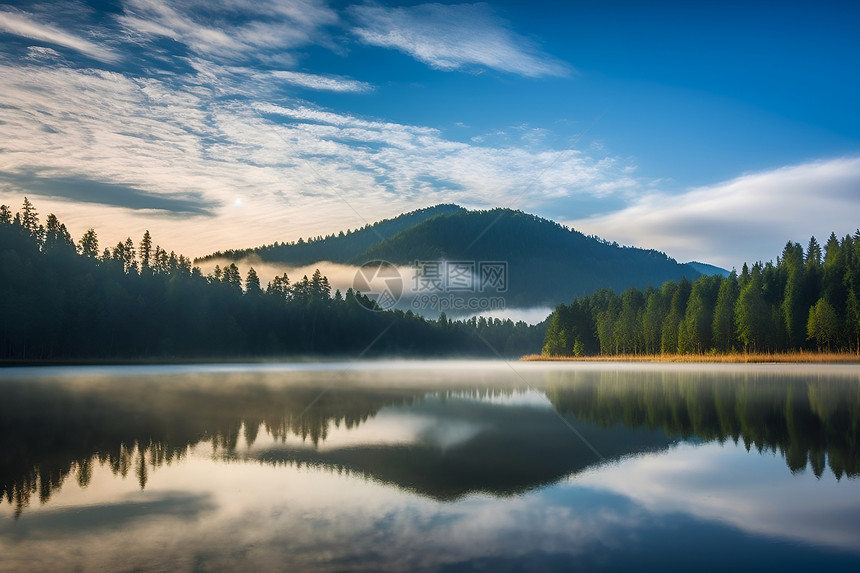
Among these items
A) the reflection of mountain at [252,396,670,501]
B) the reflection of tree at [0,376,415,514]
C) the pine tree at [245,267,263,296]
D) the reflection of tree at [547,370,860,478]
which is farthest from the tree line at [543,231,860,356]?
the reflection of mountain at [252,396,670,501]

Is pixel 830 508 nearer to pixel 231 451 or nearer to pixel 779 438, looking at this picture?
pixel 779 438

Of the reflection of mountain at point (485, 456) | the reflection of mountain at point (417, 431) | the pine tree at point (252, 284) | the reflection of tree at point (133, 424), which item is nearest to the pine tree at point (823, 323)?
the reflection of mountain at point (417, 431)

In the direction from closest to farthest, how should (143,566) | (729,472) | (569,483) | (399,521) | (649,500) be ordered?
(143,566), (399,521), (649,500), (569,483), (729,472)

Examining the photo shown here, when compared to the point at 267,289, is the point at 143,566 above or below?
below

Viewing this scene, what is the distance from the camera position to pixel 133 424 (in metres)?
24.4

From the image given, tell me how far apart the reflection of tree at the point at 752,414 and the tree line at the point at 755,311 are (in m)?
69.5

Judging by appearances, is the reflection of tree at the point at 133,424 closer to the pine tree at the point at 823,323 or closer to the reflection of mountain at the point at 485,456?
the reflection of mountain at the point at 485,456

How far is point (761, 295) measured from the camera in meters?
117

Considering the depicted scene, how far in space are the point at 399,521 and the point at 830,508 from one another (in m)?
8.93

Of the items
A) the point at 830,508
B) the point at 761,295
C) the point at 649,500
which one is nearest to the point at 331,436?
the point at 649,500

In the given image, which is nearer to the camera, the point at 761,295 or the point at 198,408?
the point at 198,408

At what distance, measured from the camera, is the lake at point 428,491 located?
984 cm

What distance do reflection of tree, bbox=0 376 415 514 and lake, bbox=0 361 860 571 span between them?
5.3 inches

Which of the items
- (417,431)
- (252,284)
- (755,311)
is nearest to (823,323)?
(755,311)
